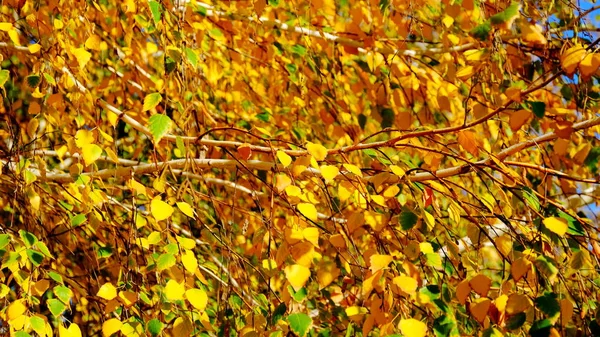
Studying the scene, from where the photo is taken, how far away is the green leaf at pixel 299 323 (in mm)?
1391

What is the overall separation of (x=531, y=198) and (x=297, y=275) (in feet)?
1.44

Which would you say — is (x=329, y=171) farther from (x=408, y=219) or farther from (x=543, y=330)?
(x=543, y=330)

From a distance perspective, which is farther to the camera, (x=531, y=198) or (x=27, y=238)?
(x=27, y=238)

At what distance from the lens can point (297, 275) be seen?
1382mm

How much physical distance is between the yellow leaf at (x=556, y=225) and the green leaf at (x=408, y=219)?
9.1 inches

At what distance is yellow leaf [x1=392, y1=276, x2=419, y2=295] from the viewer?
1374 mm

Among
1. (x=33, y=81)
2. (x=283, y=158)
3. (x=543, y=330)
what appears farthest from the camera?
(x=33, y=81)

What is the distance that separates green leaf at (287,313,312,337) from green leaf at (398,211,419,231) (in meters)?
0.24

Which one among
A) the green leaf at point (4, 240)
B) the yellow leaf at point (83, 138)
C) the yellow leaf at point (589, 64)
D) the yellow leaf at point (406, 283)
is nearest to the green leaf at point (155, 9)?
the yellow leaf at point (83, 138)

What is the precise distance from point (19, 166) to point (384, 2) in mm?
848

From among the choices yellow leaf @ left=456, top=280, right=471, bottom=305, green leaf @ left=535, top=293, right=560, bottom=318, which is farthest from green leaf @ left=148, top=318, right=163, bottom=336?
green leaf @ left=535, top=293, right=560, bottom=318

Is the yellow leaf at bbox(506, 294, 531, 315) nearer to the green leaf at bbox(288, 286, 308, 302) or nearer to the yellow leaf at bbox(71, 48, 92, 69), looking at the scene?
the green leaf at bbox(288, 286, 308, 302)

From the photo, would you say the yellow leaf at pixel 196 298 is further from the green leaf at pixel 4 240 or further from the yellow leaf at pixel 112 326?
the green leaf at pixel 4 240

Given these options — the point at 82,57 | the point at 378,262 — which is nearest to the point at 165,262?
the point at 378,262
